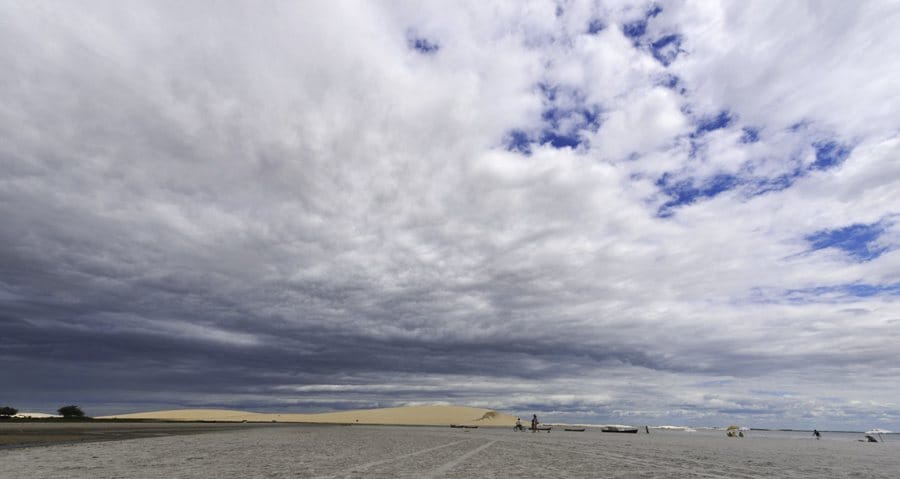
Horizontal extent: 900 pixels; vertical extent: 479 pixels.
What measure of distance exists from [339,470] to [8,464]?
17.9 m

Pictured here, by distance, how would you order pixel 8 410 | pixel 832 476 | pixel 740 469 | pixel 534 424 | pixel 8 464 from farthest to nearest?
1. pixel 8 410
2. pixel 534 424
3. pixel 740 469
4. pixel 832 476
5. pixel 8 464

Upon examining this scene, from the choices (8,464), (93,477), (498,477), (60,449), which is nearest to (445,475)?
(498,477)

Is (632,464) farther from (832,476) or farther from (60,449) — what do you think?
(60,449)

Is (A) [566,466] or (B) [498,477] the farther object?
(A) [566,466]

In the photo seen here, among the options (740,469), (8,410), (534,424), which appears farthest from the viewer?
(8,410)

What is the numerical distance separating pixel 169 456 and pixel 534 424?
11552cm

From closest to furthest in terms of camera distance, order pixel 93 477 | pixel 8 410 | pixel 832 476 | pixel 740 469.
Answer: pixel 93 477 → pixel 832 476 → pixel 740 469 → pixel 8 410

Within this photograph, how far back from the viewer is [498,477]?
28.0m

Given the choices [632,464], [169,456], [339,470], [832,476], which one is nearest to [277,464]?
[339,470]

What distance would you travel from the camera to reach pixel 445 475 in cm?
2814

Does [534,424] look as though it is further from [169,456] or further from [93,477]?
[93,477]

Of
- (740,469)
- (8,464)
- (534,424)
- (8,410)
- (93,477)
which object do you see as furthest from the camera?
(8,410)

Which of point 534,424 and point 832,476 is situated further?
point 534,424

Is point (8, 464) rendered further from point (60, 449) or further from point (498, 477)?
point (498, 477)
